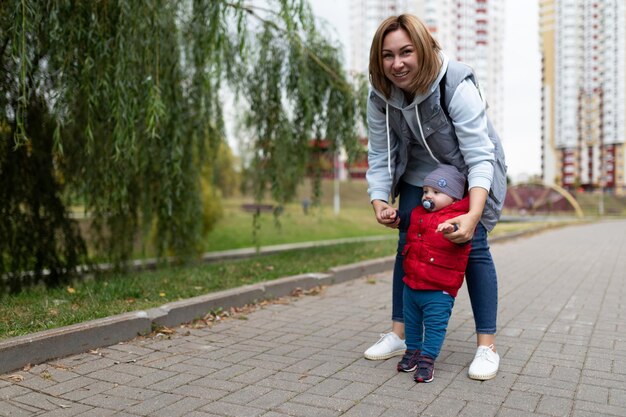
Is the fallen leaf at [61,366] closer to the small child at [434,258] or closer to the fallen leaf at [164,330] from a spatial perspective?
the fallen leaf at [164,330]

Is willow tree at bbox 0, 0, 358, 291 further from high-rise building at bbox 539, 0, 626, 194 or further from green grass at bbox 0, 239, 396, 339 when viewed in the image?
high-rise building at bbox 539, 0, 626, 194

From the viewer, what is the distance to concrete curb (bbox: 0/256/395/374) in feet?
10.7

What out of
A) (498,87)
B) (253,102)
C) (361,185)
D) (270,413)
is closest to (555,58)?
(498,87)

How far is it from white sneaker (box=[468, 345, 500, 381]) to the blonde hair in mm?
1463

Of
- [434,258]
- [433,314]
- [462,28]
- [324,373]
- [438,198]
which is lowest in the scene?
[324,373]

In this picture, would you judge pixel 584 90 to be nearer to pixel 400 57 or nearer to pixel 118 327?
pixel 400 57

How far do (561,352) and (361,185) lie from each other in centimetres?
5586

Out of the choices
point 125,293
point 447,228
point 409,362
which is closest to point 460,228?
point 447,228

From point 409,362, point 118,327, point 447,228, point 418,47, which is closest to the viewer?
point 447,228

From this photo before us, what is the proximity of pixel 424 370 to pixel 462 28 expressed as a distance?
86882 mm

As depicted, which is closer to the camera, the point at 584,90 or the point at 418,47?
the point at 418,47

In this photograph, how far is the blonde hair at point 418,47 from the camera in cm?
296

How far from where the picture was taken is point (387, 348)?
3.50 meters

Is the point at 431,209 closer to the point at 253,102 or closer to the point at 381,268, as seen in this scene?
the point at 381,268
